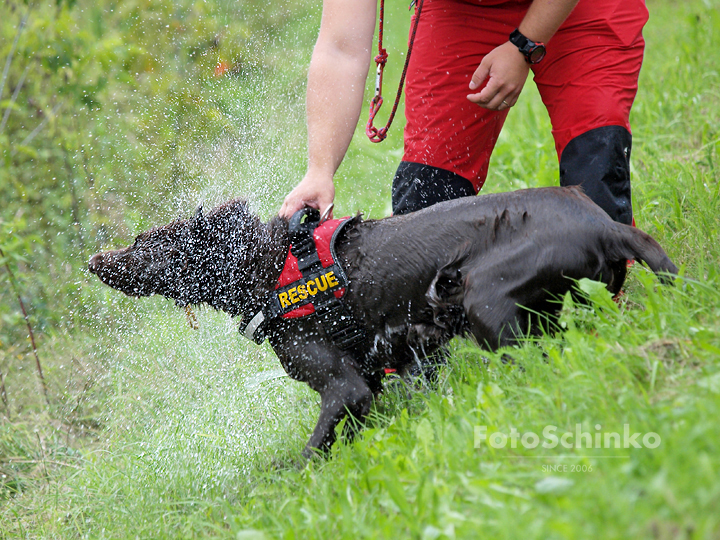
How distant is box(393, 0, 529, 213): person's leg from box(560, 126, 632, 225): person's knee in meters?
0.55

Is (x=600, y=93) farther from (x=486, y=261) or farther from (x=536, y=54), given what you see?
(x=486, y=261)

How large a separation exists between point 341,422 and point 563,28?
199cm

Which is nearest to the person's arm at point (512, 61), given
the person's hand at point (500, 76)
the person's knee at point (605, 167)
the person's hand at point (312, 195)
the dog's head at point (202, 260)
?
the person's hand at point (500, 76)

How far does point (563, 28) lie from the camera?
2.73m

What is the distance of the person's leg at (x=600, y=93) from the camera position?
8.60ft

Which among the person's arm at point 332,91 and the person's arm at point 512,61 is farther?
the person's arm at point 332,91

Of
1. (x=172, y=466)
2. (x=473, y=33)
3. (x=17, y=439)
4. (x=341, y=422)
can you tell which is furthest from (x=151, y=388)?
(x=473, y=33)

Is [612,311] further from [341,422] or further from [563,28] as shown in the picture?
[563,28]

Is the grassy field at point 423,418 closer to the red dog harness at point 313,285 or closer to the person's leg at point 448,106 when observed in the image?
the red dog harness at point 313,285

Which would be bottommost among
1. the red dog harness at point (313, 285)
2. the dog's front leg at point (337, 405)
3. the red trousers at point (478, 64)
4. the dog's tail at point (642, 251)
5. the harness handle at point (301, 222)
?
the dog's front leg at point (337, 405)

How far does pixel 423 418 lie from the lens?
7.13 ft

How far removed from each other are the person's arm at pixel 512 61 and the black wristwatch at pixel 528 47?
0.02m

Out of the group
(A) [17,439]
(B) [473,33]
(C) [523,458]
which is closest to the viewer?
(C) [523,458]

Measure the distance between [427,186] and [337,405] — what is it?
49.8 inches
